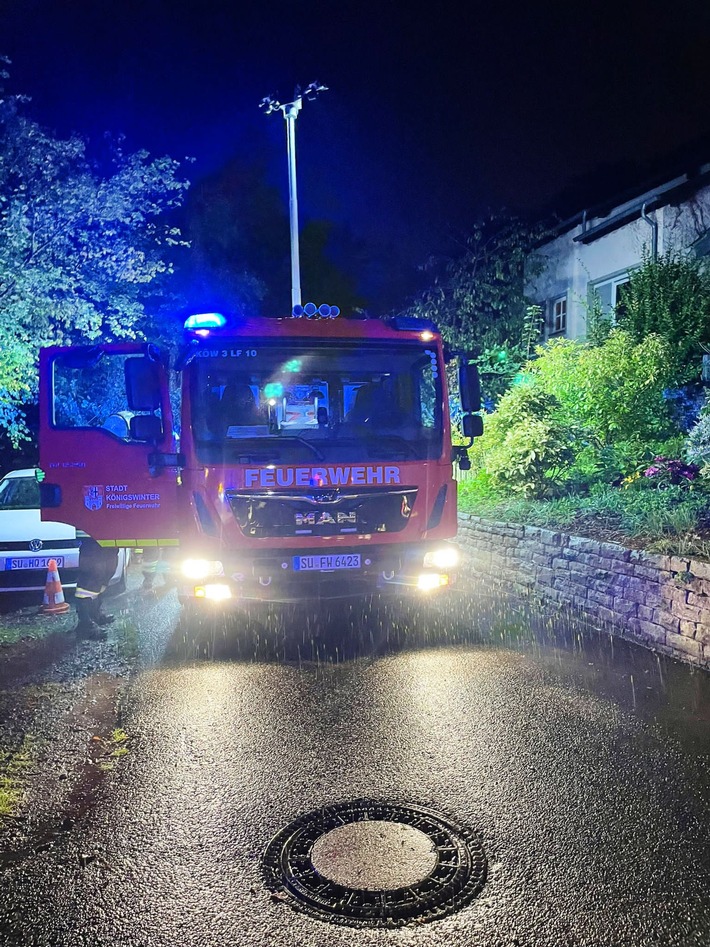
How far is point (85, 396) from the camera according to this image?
835cm

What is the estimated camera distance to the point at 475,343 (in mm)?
20453

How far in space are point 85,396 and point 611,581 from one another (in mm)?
6017

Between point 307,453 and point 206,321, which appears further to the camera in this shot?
point 206,321

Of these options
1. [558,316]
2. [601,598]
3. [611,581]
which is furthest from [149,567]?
[558,316]

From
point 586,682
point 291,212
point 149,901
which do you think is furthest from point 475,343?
point 149,901

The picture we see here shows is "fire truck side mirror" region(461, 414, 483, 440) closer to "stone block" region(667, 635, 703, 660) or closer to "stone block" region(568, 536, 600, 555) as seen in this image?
"stone block" region(568, 536, 600, 555)

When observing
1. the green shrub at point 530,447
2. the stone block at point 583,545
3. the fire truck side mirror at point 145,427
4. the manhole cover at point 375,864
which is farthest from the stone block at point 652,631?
the fire truck side mirror at point 145,427

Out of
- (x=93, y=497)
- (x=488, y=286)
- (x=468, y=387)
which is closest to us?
(x=468, y=387)

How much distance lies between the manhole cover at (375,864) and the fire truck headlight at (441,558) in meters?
3.46

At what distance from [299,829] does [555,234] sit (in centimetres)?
1739

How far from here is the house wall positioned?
1387 centimetres

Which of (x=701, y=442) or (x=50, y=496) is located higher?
(x=701, y=442)

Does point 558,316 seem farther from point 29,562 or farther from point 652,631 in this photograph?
point 29,562

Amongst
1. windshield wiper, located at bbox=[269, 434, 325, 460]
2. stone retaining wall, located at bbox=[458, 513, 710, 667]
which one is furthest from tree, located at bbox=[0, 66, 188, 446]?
stone retaining wall, located at bbox=[458, 513, 710, 667]
